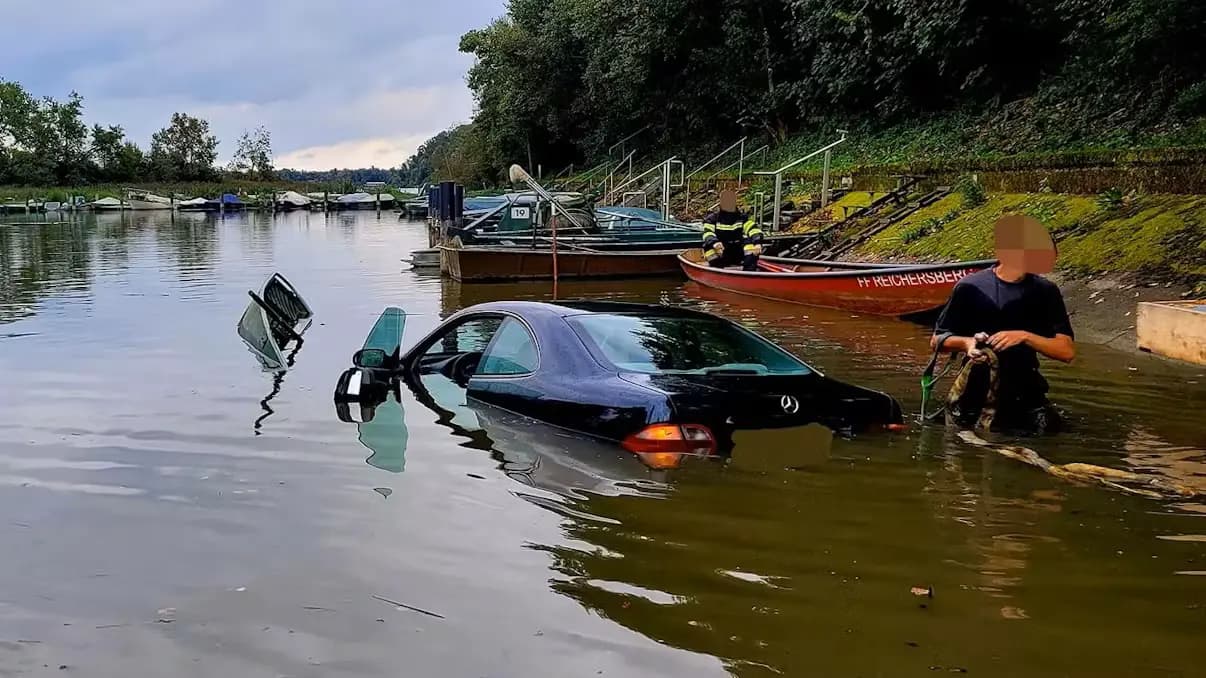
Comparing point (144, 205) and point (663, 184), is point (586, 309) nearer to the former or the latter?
point (663, 184)

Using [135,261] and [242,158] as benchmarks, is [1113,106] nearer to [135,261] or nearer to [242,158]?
[135,261]

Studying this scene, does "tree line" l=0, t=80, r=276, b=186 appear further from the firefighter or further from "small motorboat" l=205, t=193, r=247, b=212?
the firefighter

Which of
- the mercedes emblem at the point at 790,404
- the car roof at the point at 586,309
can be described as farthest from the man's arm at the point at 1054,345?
the car roof at the point at 586,309

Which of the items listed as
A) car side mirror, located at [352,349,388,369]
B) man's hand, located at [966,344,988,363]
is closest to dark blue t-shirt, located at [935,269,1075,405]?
man's hand, located at [966,344,988,363]

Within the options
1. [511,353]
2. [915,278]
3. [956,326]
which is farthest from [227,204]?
[956,326]

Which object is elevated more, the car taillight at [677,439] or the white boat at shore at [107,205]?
the white boat at shore at [107,205]

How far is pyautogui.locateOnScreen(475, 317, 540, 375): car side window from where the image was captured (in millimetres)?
6551

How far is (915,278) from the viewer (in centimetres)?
1311

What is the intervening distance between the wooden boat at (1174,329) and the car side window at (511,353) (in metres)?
6.36

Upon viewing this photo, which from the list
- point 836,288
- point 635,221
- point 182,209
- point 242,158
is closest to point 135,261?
point 635,221

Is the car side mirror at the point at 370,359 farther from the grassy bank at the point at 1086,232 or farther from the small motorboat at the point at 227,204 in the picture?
the small motorboat at the point at 227,204

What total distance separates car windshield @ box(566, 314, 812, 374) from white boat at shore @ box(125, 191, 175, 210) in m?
86.7

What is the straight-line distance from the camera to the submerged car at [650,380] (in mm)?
5375

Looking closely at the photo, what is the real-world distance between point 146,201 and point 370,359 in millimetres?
86739
